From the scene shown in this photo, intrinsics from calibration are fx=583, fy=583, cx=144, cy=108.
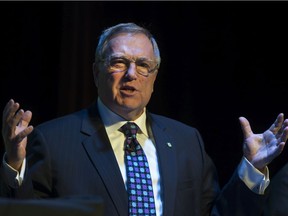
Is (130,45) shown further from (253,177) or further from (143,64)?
(253,177)

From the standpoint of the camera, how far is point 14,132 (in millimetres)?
1596

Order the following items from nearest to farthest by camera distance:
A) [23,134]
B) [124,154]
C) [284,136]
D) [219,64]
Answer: [23,134] → [284,136] → [124,154] → [219,64]

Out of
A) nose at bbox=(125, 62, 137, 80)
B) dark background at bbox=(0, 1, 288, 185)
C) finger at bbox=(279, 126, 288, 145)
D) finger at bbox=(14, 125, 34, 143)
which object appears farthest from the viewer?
dark background at bbox=(0, 1, 288, 185)

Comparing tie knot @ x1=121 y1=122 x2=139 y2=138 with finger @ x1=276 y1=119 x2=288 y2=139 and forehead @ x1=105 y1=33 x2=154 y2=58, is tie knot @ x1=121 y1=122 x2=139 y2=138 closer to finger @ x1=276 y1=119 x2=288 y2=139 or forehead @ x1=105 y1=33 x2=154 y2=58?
forehead @ x1=105 y1=33 x2=154 y2=58

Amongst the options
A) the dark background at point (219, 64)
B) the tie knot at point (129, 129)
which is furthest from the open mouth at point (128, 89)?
the dark background at point (219, 64)

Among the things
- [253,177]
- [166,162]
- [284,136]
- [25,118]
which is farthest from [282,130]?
[25,118]

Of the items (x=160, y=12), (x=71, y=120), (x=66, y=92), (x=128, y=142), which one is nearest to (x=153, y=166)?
(x=128, y=142)

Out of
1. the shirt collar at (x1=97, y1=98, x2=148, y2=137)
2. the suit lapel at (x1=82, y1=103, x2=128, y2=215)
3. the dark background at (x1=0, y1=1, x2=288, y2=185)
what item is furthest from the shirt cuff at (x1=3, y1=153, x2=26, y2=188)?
the dark background at (x1=0, y1=1, x2=288, y2=185)

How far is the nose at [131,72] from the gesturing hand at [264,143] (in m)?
0.38

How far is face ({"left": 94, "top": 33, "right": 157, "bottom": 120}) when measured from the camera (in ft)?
6.35

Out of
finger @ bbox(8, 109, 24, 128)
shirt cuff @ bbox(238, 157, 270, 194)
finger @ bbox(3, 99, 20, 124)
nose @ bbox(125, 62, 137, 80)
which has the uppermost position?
nose @ bbox(125, 62, 137, 80)

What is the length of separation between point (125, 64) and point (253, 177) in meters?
0.56

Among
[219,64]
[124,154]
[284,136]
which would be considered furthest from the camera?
[219,64]

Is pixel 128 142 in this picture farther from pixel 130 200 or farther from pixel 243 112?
pixel 243 112
